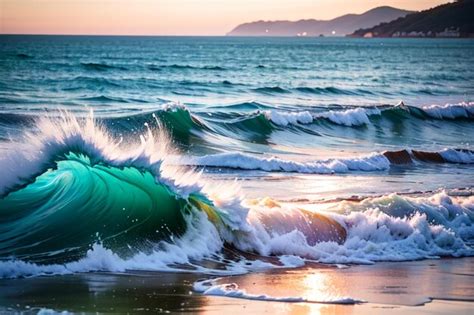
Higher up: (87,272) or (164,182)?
(164,182)

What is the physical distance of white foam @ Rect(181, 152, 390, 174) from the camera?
17938mm

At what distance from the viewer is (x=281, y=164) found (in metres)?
18.1

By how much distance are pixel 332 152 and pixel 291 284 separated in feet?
43.1

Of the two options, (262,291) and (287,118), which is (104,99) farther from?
(262,291)

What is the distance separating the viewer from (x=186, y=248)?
9992 mm

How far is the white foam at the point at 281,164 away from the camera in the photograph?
17938 millimetres

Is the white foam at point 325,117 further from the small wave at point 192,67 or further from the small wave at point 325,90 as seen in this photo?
the small wave at point 192,67

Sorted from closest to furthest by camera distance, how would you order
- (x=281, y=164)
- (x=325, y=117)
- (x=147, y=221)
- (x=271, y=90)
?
(x=147, y=221) < (x=281, y=164) < (x=325, y=117) < (x=271, y=90)

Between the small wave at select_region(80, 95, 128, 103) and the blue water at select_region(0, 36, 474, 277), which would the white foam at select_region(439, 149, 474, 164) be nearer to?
the blue water at select_region(0, 36, 474, 277)

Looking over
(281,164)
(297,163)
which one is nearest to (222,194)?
(281,164)

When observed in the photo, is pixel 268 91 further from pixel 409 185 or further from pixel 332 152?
pixel 409 185

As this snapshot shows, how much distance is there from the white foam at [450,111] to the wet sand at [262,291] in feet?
74.7

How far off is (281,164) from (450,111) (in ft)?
53.1

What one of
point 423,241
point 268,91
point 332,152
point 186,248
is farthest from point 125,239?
point 268,91
